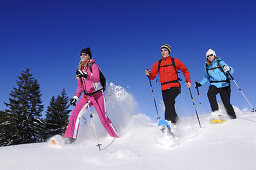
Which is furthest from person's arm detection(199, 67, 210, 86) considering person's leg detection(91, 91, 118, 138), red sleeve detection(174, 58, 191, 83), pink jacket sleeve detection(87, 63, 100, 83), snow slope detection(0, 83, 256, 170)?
pink jacket sleeve detection(87, 63, 100, 83)

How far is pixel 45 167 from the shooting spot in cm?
235

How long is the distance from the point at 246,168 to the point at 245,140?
129 centimetres

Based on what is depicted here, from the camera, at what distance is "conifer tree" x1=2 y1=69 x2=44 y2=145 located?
894 inches

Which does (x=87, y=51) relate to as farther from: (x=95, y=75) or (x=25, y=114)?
(x=25, y=114)

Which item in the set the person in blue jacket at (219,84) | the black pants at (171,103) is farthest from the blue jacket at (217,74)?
the black pants at (171,103)

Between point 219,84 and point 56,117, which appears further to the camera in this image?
point 56,117

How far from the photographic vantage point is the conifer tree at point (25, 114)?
2272 centimetres

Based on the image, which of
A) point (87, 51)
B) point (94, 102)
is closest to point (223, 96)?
point (94, 102)

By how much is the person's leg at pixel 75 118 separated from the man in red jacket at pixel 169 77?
86.9 inches

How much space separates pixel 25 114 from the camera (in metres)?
24.1

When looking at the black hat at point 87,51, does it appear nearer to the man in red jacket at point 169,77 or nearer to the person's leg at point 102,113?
the person's leg at point 102,113

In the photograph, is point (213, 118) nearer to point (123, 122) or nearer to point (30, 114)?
point (123, 122)

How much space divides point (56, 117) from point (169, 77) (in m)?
27.6

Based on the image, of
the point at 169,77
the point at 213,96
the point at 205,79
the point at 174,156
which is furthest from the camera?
the point at 205,79
